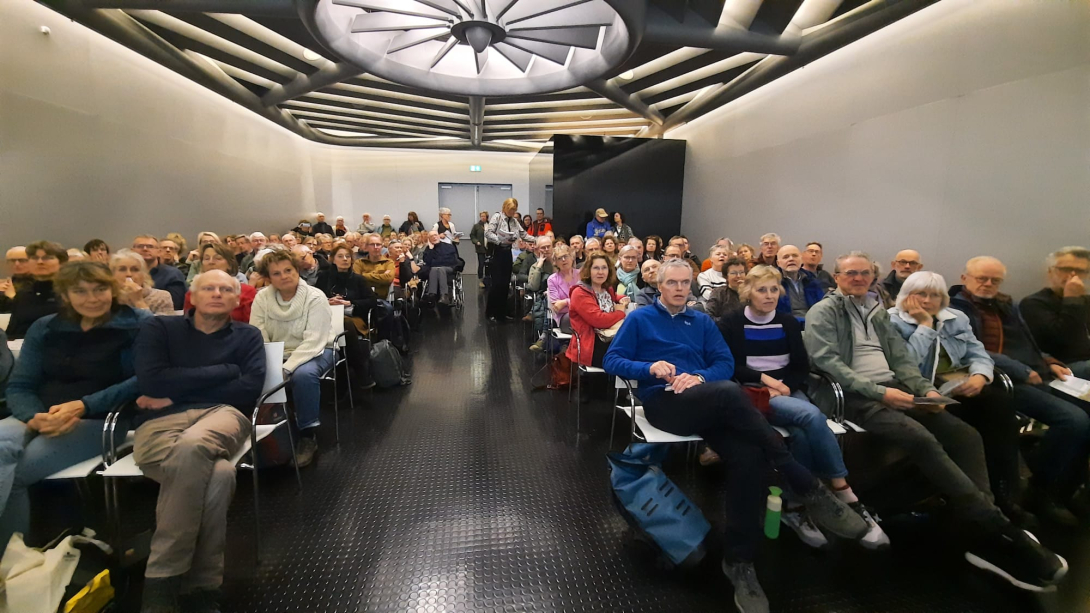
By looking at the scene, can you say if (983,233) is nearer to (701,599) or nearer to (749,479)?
(749,479)

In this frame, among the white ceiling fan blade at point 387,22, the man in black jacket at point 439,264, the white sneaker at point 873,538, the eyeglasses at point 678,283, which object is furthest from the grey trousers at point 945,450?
the white ceiling fan blade at point 387,22

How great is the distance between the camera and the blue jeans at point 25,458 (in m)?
1.68

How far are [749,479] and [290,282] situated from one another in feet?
9.54

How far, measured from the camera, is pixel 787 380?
2.42 m

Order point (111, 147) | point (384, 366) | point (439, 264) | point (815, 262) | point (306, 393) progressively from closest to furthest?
1. point (306, 393)
2. point (384, 366)
3. point (815, 262)
4. point (111, 147)
5. point (439, 264)

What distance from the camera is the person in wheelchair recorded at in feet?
6.89

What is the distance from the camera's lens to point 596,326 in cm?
320

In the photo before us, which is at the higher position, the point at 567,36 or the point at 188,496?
the point at 567,36

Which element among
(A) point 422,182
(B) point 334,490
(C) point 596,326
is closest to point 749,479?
(C) point 596,326

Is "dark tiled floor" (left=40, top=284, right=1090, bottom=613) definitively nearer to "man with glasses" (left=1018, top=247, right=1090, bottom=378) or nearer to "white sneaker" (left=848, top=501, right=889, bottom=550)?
"white sneaker" (left=848, top=501, right=889, bottom=550)

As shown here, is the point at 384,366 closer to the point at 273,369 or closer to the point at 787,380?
the point at 273,369

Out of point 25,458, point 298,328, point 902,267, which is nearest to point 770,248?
point 902,267

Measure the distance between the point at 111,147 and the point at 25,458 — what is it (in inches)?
204

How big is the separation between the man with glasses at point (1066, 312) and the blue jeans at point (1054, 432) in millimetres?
328
